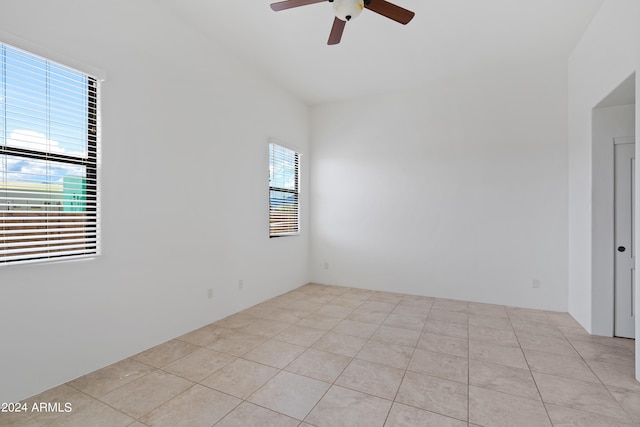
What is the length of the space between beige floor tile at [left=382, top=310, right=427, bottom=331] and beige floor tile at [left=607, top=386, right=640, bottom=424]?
4.92 ft

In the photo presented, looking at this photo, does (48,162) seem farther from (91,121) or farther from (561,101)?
(561,101)

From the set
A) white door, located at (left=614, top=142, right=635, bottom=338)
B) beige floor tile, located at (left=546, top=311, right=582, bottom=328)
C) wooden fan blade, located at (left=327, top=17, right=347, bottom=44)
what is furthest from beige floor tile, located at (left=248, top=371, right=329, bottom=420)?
white door, located at (left=614, top=142, right=635, bottom=338)

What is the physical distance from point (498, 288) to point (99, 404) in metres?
4.37

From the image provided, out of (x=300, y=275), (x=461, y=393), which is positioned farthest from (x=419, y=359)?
(x=300, y=275)

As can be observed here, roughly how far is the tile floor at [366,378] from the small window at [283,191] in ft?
5.18

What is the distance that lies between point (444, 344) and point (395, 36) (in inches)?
126

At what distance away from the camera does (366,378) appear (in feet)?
7.40

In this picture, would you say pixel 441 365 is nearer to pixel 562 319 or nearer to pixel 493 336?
pixel 493 336

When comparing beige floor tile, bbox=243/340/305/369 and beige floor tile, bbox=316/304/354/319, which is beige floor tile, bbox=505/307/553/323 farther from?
beige floor tile, bbox=243/340/305/369

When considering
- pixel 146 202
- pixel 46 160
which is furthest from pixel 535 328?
pixel 46 160

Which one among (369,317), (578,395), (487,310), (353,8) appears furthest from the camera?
(487,310)

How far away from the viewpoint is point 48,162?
6.95ft

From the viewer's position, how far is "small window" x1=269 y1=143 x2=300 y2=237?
443 centimetres

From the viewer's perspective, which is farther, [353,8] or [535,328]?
[535,328]
